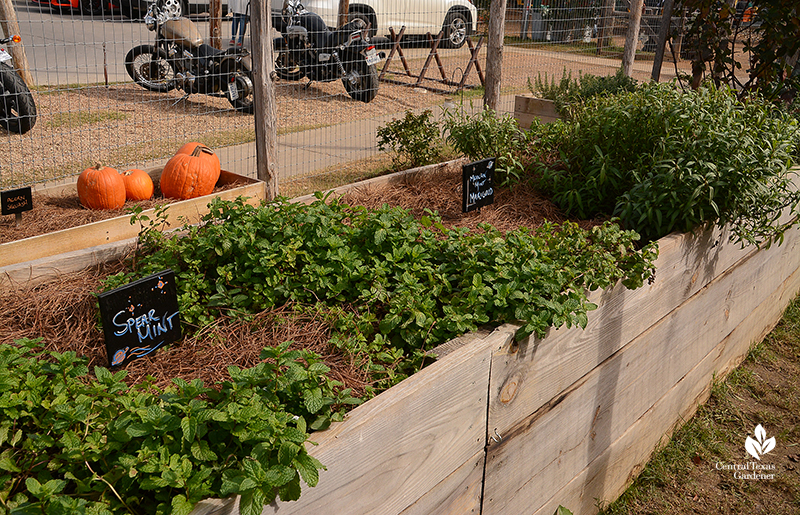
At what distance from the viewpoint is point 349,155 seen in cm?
709

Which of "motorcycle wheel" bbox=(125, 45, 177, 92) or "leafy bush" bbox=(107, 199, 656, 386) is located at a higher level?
"motorcycle wheel" bbox=(125, 45, 177, 92)

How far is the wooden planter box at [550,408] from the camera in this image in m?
1.69

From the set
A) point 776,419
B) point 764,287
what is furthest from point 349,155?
point 776,419

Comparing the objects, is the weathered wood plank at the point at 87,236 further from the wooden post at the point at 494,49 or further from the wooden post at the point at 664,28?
the wooden post at the point at 664,28

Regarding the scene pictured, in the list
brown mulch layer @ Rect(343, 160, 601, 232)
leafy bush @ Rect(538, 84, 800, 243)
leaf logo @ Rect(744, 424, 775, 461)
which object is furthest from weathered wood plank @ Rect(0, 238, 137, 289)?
leaf logo @ Rect(744, 424, 775, 461)

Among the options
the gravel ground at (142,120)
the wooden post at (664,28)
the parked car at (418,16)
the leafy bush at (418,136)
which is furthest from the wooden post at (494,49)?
the parked car at (418,16)

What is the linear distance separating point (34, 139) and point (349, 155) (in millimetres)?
3502

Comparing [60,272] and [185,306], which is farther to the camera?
[60,272]

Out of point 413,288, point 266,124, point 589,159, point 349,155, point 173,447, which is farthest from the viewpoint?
point 349,155

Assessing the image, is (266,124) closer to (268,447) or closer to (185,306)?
(185,306)

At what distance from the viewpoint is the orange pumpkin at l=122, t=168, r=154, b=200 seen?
4301mm

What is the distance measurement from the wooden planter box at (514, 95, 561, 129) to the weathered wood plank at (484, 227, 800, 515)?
355 cm

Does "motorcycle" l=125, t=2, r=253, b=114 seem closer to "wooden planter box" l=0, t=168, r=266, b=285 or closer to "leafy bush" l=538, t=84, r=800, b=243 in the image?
"wooden planter box" l=0, t=168, r=266, b=285

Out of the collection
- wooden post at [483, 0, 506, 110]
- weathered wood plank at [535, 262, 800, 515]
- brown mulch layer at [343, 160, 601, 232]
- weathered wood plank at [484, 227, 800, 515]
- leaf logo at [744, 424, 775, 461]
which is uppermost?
wooden post at [483, 0, 506, 110]
